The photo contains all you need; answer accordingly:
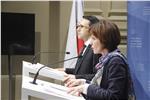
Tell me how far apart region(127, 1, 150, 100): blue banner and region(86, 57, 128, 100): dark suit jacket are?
59 centimetres

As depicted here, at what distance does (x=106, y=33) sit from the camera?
1.68m

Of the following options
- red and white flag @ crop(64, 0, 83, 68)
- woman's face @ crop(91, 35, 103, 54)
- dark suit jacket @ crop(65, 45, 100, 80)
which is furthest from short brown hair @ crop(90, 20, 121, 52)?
red and white flag @ crop(64, 0, 83, 68)

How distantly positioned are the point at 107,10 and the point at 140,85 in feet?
7.37

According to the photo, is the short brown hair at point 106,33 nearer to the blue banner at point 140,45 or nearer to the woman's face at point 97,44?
the woman's face at point 97,44

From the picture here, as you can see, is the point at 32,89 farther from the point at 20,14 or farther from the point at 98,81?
the point at 20,14

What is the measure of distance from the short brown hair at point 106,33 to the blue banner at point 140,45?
55cm

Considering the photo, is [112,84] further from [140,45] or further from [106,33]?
[140,45]

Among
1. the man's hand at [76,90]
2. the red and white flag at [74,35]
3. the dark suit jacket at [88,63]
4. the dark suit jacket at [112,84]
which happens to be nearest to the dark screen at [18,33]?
the red and white flag at [74,35]

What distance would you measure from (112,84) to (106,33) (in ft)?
0.78

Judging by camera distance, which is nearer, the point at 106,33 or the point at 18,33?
the point at 106,33

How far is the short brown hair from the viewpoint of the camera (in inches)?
66.2

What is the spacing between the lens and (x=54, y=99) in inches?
62.8

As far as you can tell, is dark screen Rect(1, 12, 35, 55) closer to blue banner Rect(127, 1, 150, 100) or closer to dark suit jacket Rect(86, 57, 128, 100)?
blue banner Rect(127, 1, 150, 100)

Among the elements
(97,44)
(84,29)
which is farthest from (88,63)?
(97,44)
